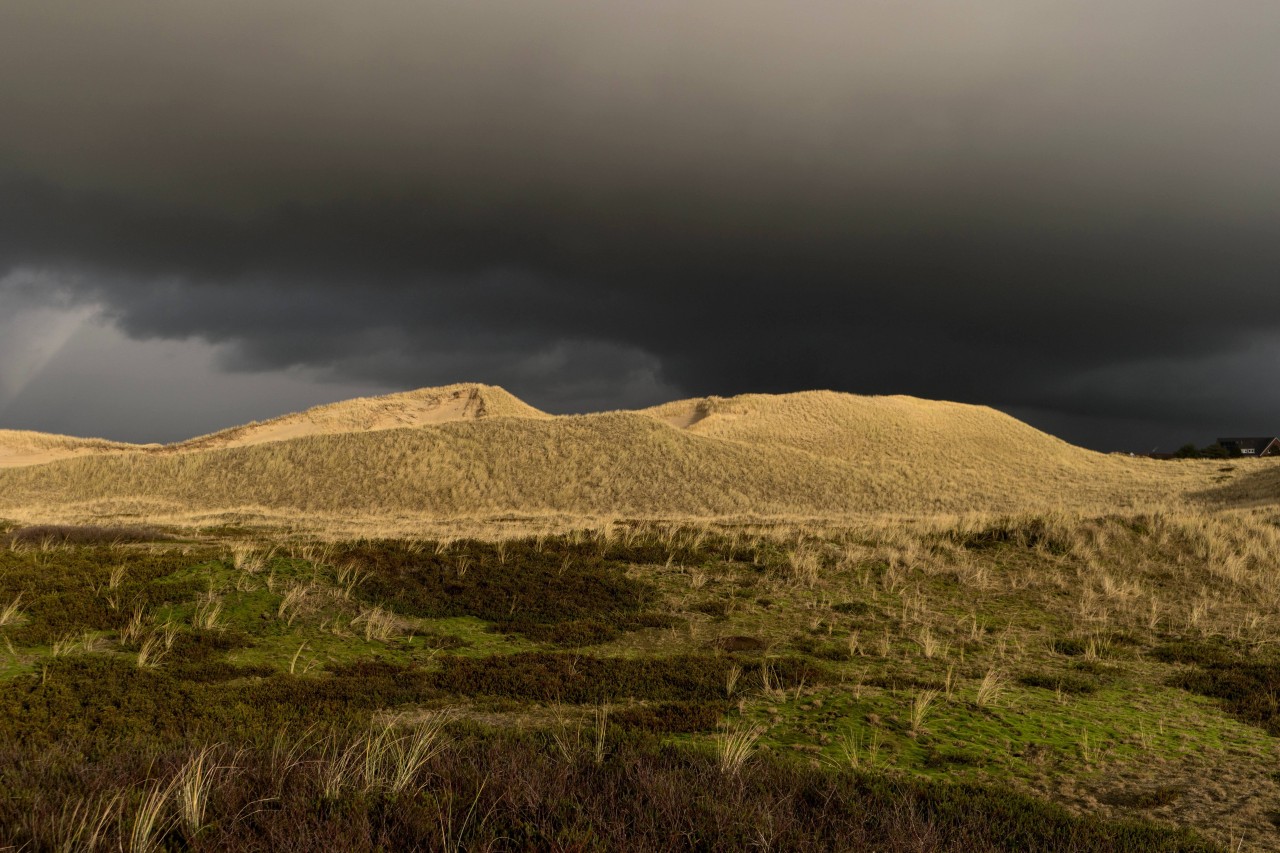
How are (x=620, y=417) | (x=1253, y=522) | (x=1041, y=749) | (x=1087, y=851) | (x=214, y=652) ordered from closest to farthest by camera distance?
(x=1087, y=851) → (x=1041, y=749) → (x=214, y=652) → (x=1253, y=522) → (x=620, y=417)

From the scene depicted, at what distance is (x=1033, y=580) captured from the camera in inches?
738

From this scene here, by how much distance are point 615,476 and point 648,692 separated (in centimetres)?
4699

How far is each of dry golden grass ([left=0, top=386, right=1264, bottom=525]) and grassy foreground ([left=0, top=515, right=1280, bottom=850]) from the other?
24.2 m

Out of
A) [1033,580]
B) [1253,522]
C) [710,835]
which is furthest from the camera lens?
[1253,522]

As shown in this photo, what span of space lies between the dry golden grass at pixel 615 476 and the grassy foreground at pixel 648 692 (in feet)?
79.5

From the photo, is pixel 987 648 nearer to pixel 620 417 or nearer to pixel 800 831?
pixel 800 831

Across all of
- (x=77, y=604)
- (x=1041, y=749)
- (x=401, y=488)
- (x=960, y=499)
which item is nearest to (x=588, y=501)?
(x=401, y=488)

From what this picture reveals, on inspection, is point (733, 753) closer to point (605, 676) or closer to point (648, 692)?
point (648, 692)

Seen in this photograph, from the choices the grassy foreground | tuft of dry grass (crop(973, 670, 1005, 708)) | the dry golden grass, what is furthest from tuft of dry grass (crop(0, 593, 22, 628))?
the dry golden grass

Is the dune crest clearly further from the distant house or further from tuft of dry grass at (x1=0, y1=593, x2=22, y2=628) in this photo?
the distant house

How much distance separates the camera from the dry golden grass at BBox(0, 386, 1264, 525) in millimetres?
51844

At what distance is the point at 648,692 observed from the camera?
10211mm

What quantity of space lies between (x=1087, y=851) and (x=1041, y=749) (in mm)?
3250

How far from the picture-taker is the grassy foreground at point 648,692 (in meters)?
5.16
